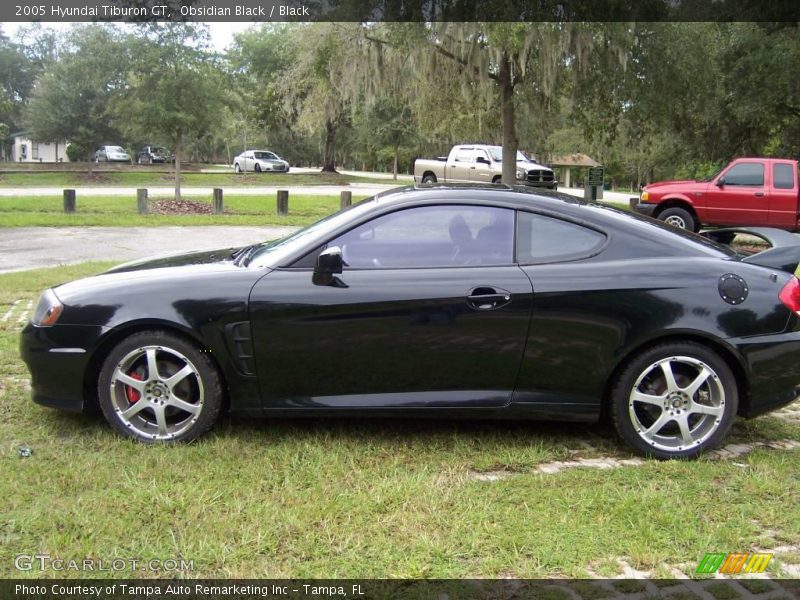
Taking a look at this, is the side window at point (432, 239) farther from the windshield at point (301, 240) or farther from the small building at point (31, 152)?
the small building at point (31, 152)

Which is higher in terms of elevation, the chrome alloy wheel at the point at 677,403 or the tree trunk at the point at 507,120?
the tree trunk at the point at 507,120

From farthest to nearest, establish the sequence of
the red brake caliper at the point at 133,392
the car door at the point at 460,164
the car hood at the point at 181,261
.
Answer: the car door at the point at 460,164, the car hood at the point at 181,261, the red brake caliper at the point at 133,392

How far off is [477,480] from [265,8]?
1959 cm

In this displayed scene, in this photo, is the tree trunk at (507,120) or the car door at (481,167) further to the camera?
the car door at (481,167)

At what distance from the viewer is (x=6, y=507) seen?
3.45m

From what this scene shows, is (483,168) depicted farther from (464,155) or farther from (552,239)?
(552,239)

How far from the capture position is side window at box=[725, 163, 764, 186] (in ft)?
48.7

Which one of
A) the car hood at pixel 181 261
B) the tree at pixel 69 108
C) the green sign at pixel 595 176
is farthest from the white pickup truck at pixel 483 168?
the car hood at pixel 181 261

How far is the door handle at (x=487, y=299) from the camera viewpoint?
4.07m

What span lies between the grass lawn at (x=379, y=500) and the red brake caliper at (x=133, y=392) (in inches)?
10.5

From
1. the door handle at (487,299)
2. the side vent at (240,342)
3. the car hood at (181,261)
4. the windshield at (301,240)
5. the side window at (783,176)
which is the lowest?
the side vent at (240,342)

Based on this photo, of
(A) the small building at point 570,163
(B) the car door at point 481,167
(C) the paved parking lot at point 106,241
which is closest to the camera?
(C) the paved parking lot at point 106,241

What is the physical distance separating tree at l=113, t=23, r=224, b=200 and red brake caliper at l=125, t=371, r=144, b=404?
63.8 feet

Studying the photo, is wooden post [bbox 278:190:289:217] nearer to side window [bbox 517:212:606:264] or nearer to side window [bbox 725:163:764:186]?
side window [bbox 725:163:764:186]
